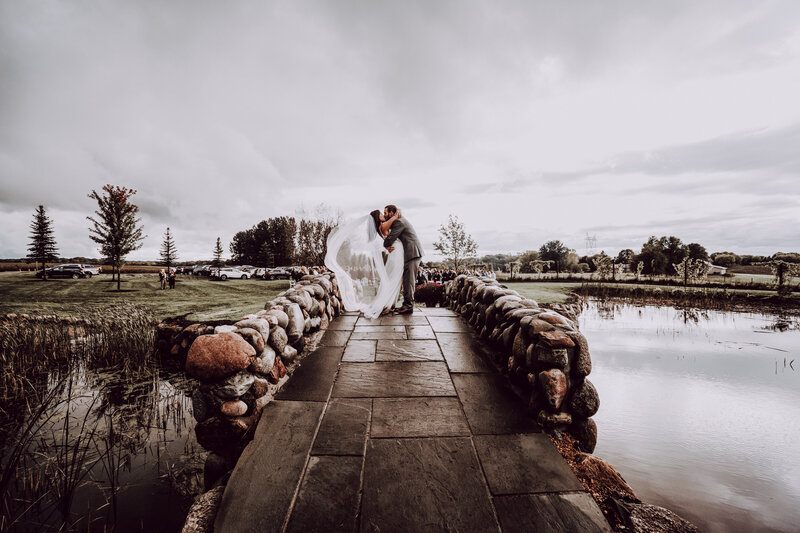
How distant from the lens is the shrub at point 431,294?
802 centimetres

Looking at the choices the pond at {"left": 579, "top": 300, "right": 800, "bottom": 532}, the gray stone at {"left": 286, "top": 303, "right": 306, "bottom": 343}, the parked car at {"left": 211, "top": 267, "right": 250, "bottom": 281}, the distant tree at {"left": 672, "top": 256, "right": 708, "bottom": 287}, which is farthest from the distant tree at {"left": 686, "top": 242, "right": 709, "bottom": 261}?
the parked car at {"left": 211, "top": 267, "right": 250, "bottom": 281}

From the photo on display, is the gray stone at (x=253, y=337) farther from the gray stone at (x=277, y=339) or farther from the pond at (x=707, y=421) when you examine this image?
the pond at (x=707, y=421)

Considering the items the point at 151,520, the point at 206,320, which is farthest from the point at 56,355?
the point at 151,520

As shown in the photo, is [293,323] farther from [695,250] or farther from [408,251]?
[695,250]

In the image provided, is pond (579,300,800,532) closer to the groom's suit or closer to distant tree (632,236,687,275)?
the groom's suit

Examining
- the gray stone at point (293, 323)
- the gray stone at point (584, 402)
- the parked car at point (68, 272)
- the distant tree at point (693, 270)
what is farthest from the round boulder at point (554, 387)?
the parked car at point (68, 272)

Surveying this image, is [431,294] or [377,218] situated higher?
[377,218]

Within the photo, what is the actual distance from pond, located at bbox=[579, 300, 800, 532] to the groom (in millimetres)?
3390

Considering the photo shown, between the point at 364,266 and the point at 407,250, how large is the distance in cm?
85

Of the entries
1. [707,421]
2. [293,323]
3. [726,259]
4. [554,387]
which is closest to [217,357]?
[293,323]

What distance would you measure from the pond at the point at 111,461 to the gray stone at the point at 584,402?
3086 mm

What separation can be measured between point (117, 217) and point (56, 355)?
563 inches

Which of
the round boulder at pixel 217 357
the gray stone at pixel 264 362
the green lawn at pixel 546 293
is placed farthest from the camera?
the green lawn at pixel 546 293

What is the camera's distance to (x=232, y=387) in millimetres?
2361
